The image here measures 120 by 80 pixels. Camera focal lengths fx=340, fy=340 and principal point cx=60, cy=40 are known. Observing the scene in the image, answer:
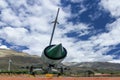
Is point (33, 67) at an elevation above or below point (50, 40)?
below

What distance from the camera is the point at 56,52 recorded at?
1092 inches

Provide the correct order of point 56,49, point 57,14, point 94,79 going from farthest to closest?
point 57,14 < point 56,49 < point 94,79

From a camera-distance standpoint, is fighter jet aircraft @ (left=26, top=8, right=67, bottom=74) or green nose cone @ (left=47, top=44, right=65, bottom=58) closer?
green nose cone @ (left=47, top=44, right=65, bottom=58)

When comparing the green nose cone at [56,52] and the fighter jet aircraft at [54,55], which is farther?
the fighter jet aircraft at [54,55]

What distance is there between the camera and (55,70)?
110 feet

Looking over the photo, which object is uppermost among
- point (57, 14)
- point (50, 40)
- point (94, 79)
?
point (57, 14)

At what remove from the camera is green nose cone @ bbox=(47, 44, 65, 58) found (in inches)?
1087

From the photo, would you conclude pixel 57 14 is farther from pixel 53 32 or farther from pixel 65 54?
pixel 65 54

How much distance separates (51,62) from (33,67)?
406 inches

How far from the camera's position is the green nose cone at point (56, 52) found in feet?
90.6

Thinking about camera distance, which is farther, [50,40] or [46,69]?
[50,40]

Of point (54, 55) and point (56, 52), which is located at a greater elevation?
point (56, 52)

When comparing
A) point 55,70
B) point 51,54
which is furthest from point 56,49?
point 55,70

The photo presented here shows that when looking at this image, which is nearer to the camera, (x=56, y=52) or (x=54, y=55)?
(x=56, y=52)
